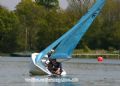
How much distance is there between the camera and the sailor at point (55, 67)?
42388mm

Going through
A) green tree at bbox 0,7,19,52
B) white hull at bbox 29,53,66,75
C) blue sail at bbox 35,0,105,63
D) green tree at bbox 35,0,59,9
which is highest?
green tree at bbox 35,0,59,9

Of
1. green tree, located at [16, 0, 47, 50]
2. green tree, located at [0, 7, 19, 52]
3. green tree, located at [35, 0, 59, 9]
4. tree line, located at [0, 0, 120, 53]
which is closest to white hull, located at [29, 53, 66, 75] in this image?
tree line, located at [0, 0, 120, 53]

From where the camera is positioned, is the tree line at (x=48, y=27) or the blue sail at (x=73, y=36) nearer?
the blue sail at (x=73, y=36)

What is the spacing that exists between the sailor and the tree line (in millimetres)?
64411

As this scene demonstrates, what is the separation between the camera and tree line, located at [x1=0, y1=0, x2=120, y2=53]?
109625 mm

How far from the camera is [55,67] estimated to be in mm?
42406

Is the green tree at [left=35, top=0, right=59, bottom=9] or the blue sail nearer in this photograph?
the blue sail

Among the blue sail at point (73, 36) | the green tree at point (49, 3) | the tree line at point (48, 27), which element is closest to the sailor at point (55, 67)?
the blue sail at point (73, 36)

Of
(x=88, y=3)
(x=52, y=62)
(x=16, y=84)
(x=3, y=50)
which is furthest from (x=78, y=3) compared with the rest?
(x=16, y=84)

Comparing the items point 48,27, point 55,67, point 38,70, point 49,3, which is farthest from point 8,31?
point 55,67

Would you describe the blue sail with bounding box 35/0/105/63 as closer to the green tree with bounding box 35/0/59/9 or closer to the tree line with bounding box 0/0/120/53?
the tree line with bounding box 0/0/120/53

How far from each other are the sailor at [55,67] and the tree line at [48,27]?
6441 cm

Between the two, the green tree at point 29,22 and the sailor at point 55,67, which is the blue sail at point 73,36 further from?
the green tree at point 29,22

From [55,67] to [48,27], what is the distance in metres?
73.6
